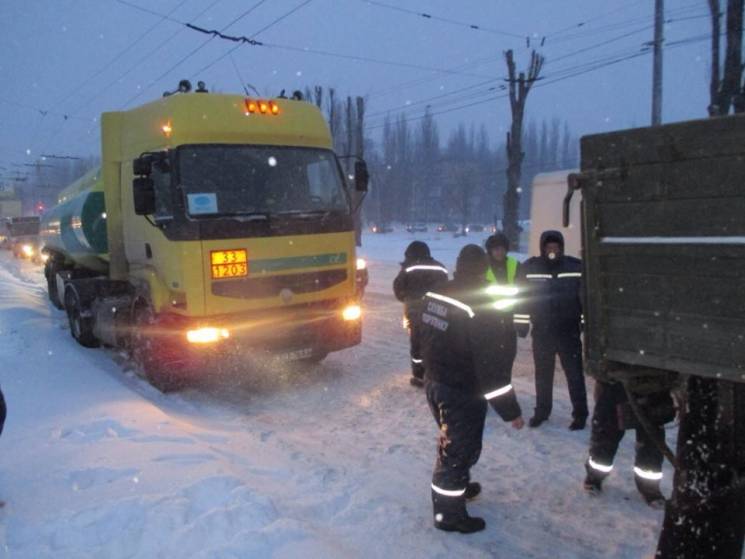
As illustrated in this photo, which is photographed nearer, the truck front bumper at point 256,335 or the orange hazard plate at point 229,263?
the orange hazard plate at point 229,263

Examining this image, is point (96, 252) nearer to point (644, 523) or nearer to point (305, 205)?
point (305, 205)

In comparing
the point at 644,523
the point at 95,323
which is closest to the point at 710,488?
the point at 644,523

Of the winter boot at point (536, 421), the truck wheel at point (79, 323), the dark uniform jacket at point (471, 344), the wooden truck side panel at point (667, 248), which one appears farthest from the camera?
the truck wheel at point (79, 323)

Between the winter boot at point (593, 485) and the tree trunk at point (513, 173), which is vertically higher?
the tree trunk at point (513, 173)

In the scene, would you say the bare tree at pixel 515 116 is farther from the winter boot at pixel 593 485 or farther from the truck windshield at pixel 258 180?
the winter boot at pixel 593 485

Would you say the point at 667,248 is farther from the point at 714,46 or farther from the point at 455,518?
the point at 714,46

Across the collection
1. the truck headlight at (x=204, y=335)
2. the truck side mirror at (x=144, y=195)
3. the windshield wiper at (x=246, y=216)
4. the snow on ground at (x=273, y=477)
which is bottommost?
the snow on ground at (x=273, y=477)

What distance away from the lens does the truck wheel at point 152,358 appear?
6844 millimetres

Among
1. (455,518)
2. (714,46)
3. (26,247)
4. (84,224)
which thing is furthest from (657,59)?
(26,247)

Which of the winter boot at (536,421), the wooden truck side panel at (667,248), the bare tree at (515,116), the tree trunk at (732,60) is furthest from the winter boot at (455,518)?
the bare tree at (515,116)

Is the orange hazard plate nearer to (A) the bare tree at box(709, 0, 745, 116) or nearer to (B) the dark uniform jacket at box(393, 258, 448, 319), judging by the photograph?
(B) the dark uniform jacket at box(393, 258, 448, 319)

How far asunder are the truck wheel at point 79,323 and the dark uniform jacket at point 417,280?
5600 millimetres

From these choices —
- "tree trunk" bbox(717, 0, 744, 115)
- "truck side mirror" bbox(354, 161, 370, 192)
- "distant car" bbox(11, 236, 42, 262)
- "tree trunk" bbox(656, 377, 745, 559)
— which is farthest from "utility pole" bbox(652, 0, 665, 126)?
"distant car" bbox(11, 236, 42, 262)

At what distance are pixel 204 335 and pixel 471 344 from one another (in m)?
3.59
